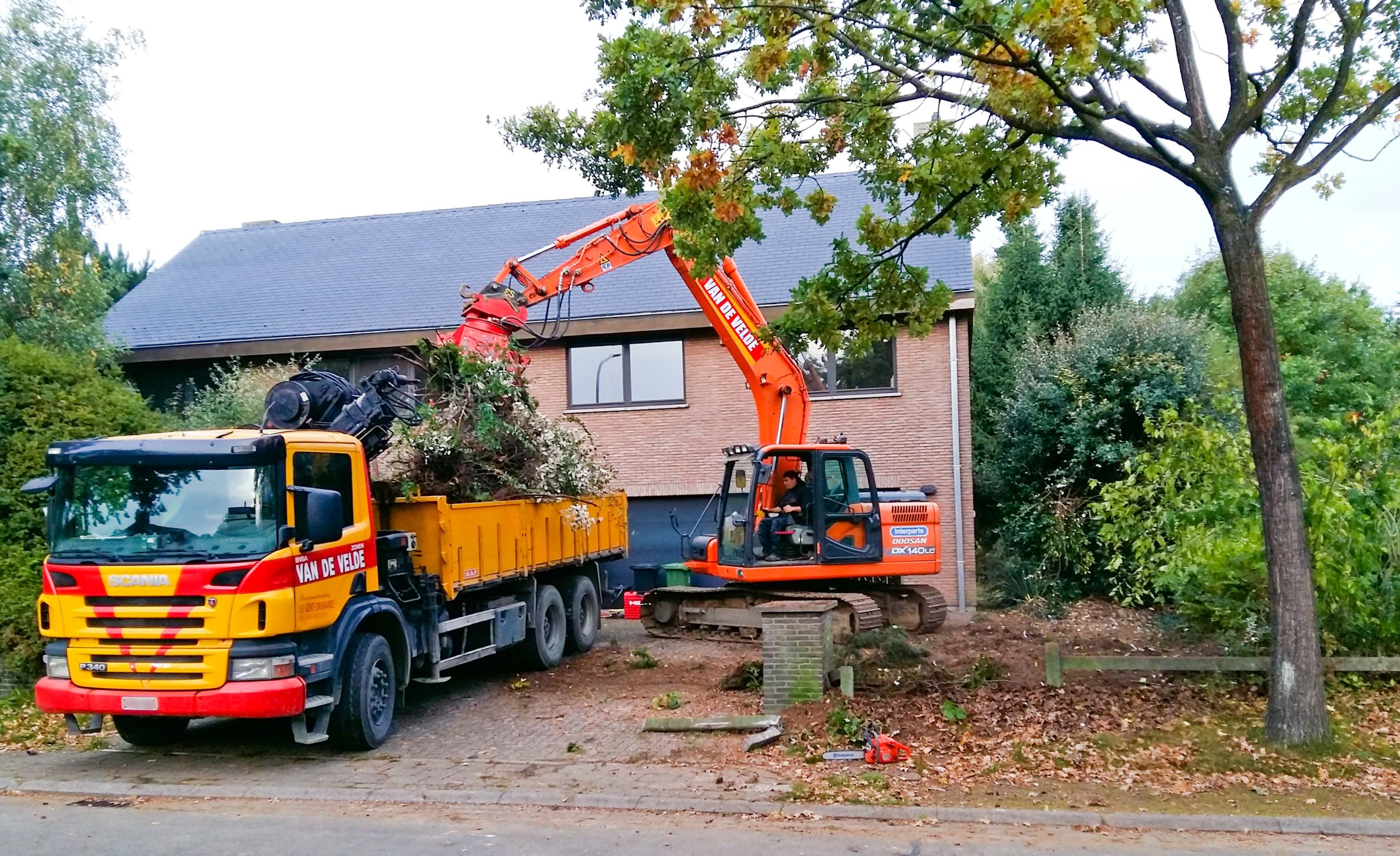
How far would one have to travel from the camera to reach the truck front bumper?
772 cm

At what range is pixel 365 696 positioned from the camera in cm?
872

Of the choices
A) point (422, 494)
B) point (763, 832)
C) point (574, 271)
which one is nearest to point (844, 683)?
point (763, 832)

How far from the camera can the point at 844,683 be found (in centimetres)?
920

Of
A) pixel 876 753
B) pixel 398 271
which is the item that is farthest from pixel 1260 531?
pixel 398 271

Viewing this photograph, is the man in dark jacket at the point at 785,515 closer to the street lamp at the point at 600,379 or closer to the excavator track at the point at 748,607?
the excavator track at the point at 748,607

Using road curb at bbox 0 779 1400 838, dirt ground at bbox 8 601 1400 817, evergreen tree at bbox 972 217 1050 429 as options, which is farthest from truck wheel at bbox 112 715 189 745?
evergreen tree at bbox 972 217 1050 429

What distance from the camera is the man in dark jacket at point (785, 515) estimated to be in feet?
44.3

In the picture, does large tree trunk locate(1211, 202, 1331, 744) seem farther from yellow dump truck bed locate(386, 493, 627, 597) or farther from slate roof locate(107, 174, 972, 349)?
slate roof locate(107, 174, 972, 349)

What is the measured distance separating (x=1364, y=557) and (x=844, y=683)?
14.3 feet

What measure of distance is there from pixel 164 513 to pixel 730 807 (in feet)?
15.1

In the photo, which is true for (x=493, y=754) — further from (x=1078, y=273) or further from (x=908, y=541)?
(x=1078, y=273)

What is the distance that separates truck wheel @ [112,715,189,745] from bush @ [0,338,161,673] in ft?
7.30

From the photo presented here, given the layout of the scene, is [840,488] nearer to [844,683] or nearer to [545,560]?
[545,560]

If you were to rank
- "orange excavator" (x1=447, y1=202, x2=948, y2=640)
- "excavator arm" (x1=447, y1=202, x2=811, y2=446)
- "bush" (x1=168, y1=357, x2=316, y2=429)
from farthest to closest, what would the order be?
"bush" (x1=168, y1=357, x2=316, y2=429) < "orange excavator" (x1=447, y1=202, x2=948, y2=640) < "excavator arm" (x1=447, y1=202, x2=811, y2=446)
